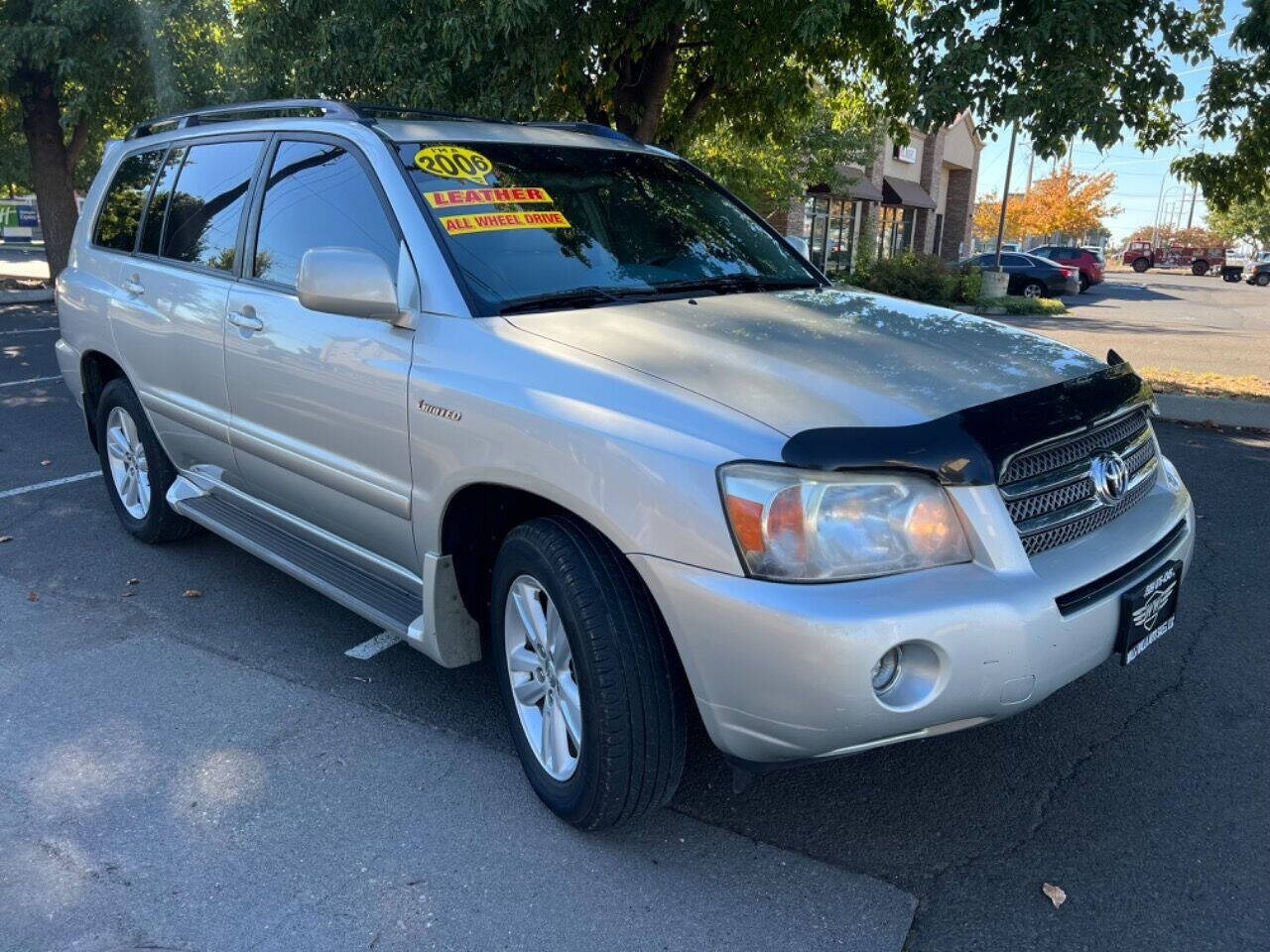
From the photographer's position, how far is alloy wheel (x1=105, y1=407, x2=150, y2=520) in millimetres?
5062

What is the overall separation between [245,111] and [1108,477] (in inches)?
147

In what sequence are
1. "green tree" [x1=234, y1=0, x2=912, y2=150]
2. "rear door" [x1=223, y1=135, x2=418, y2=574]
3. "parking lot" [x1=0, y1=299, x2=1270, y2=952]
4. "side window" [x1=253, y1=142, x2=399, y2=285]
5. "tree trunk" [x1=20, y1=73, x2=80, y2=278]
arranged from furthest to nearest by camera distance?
1. "tree trunk" [x1=20, y1=73, x2=80, y2=278]
2. "green tree" [x1=234, y1=0, x2=912, y2=150]
3. "side window" [x1=253, y1=142, x2=399, y2=285]
4. "rear door" [x1=223, y1=135, x2=418, y2=574]
5. "parking lot" [x1=0, y1=299, x2=1270, y2=952]

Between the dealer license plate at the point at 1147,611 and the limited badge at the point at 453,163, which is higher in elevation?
the limited badge at the point at 453,163

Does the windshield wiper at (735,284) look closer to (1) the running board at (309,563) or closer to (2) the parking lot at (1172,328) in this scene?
(1) the running board at (309,563)

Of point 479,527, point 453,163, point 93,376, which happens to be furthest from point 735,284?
point 93,376

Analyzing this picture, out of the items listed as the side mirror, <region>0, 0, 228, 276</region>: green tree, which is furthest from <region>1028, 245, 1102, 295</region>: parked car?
the side mirror

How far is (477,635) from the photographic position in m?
3.25

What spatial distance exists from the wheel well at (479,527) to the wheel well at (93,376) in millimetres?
3042

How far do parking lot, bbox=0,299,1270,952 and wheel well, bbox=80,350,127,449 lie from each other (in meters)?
1.43

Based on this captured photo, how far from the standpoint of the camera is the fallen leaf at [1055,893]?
2568mm

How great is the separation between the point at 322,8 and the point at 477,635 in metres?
8.00

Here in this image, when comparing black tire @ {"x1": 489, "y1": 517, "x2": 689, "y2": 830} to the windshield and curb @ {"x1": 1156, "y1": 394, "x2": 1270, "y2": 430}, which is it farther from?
curb @ {"x1": 1156, "y1": 394, "x2": 1270, "y2": 430}

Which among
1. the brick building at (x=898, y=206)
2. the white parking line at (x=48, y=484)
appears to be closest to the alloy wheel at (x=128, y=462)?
the white parking line at (x=48, y=484)

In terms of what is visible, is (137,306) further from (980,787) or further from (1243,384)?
(1243,384)
